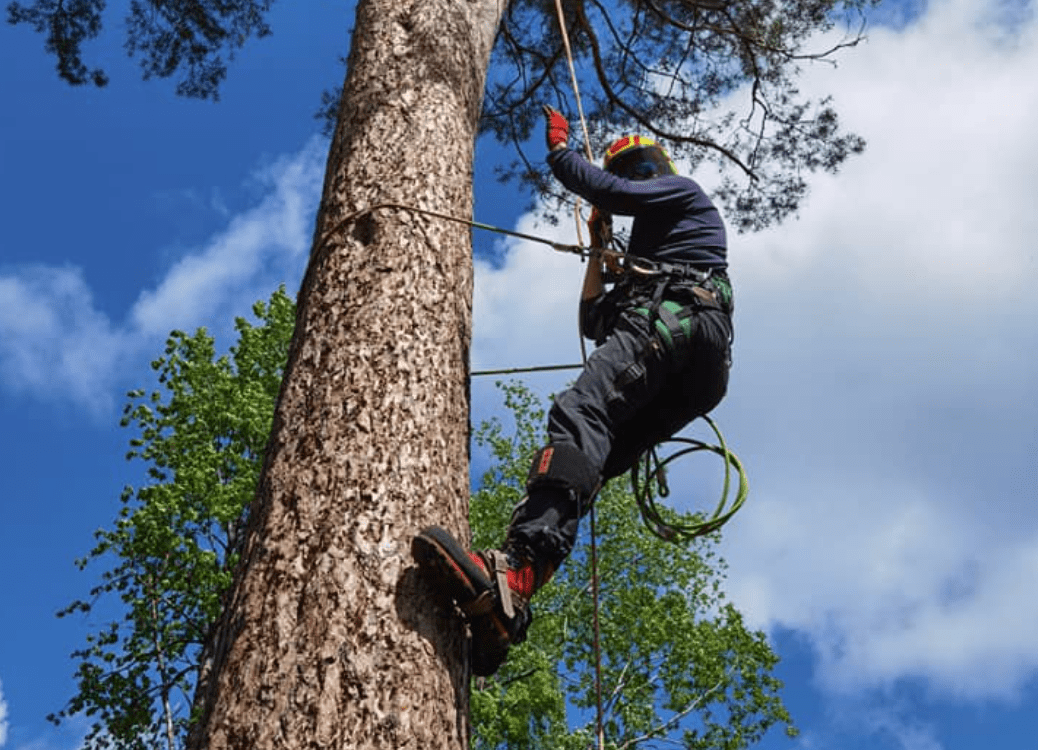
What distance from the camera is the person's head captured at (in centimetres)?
398

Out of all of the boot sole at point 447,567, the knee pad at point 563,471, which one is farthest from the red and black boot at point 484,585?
the knee pad at point 563,471

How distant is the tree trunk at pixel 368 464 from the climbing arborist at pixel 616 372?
142 millimetres

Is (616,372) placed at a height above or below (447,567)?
above

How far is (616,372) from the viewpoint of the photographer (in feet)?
10.3

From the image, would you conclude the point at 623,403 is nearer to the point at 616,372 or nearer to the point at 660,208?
the point at 616,372

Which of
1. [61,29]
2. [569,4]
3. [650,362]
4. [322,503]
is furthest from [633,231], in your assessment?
[61,29]

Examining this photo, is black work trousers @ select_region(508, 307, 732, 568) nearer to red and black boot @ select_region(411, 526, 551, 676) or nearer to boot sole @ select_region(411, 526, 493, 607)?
red and black boot @ select_region(411, 526, 551, 676)

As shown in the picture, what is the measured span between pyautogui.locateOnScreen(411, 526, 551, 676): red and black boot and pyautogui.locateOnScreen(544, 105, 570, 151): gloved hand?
1.80m

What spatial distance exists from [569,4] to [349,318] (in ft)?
20.3

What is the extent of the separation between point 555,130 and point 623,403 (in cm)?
130

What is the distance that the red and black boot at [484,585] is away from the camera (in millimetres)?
2352

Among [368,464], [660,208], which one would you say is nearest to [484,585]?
[368,464]

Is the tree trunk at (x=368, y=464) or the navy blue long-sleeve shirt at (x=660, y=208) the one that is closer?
the tree trunk at (x=368, y=464)

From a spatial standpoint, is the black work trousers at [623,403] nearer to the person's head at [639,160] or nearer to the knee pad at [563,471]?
the knee pad at [563,471]
